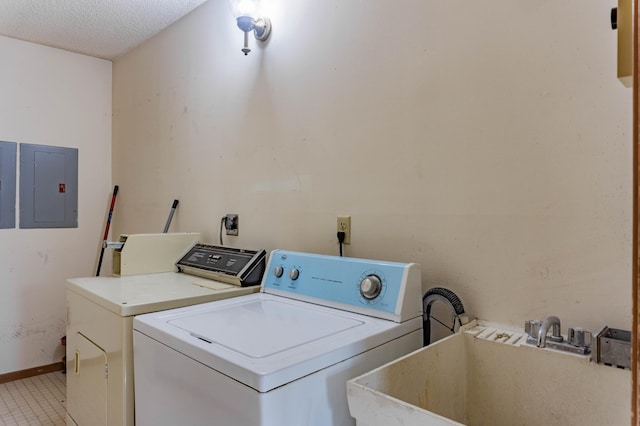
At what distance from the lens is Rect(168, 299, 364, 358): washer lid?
104 centimetres

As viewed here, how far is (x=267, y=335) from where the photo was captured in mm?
1114

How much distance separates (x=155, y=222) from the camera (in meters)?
2.90

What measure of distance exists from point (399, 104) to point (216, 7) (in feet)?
5.11

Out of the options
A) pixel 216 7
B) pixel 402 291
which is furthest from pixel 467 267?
pixel 216 7

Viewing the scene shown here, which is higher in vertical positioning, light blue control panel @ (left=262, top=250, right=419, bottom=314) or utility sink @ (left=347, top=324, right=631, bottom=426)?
light blue control panel @ (left=262, top=250, right=419, bottom=314)

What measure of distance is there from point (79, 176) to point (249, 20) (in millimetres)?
2233

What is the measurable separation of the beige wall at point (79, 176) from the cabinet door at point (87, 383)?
5.22 ft

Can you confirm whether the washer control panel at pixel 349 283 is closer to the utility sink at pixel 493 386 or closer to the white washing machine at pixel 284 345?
the white washing machine at pixel 284 345

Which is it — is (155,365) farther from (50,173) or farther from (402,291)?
(50,173)

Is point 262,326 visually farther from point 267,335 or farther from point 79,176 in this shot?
point 79,176

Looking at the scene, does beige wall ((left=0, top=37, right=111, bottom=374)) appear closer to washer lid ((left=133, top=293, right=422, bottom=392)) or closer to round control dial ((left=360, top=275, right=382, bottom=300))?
washer lid ((left=133, top=293, right=422, bottom=392))

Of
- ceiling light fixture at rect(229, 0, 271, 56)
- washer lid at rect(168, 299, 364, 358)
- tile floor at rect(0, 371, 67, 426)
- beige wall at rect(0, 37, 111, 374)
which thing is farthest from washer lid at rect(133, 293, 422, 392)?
beige wall at rect(0, 37, 111, 374)

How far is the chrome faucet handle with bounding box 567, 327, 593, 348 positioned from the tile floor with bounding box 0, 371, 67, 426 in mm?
2767

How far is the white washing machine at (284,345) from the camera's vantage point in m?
0.90
